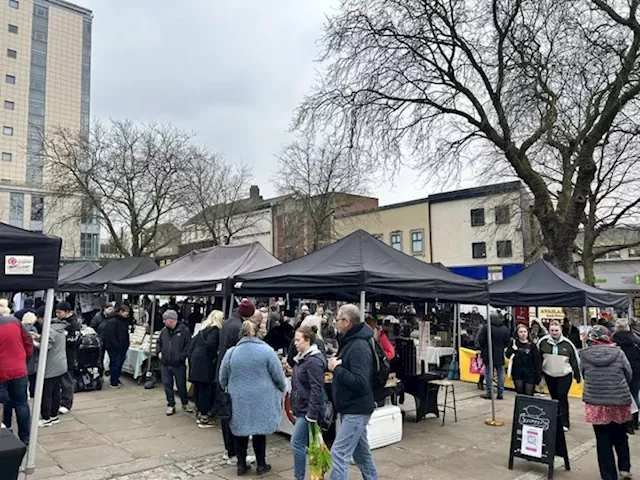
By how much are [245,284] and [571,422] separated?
5781 mm

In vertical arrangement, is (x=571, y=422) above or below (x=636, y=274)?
below

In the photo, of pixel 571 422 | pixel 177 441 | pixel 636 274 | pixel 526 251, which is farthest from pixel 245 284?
pixel 636 274

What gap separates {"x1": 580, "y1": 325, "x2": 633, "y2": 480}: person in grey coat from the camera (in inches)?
201

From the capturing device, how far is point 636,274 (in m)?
32.0

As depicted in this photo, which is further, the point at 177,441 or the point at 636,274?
the point at 636,274

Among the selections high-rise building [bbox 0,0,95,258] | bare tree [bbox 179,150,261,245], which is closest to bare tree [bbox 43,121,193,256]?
bare tree [bbox 179,150,261,245]

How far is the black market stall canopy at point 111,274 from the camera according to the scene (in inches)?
549

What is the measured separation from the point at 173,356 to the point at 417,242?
95.9 ft

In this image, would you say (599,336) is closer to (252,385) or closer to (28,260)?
(252,385)

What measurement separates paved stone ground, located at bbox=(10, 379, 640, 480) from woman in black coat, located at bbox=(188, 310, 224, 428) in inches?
12.3

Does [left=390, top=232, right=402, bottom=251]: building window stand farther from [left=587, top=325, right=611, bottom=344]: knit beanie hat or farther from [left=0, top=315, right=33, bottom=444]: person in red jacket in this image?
[left=0, top=315, right=33, bottom=444]: person in red jacket

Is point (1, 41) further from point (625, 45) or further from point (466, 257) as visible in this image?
point (625, 45)

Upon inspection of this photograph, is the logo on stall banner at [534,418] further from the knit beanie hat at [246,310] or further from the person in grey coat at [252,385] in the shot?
the knit beanie hat at [246,310]

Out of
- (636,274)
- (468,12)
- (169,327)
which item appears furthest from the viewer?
(636,274)
